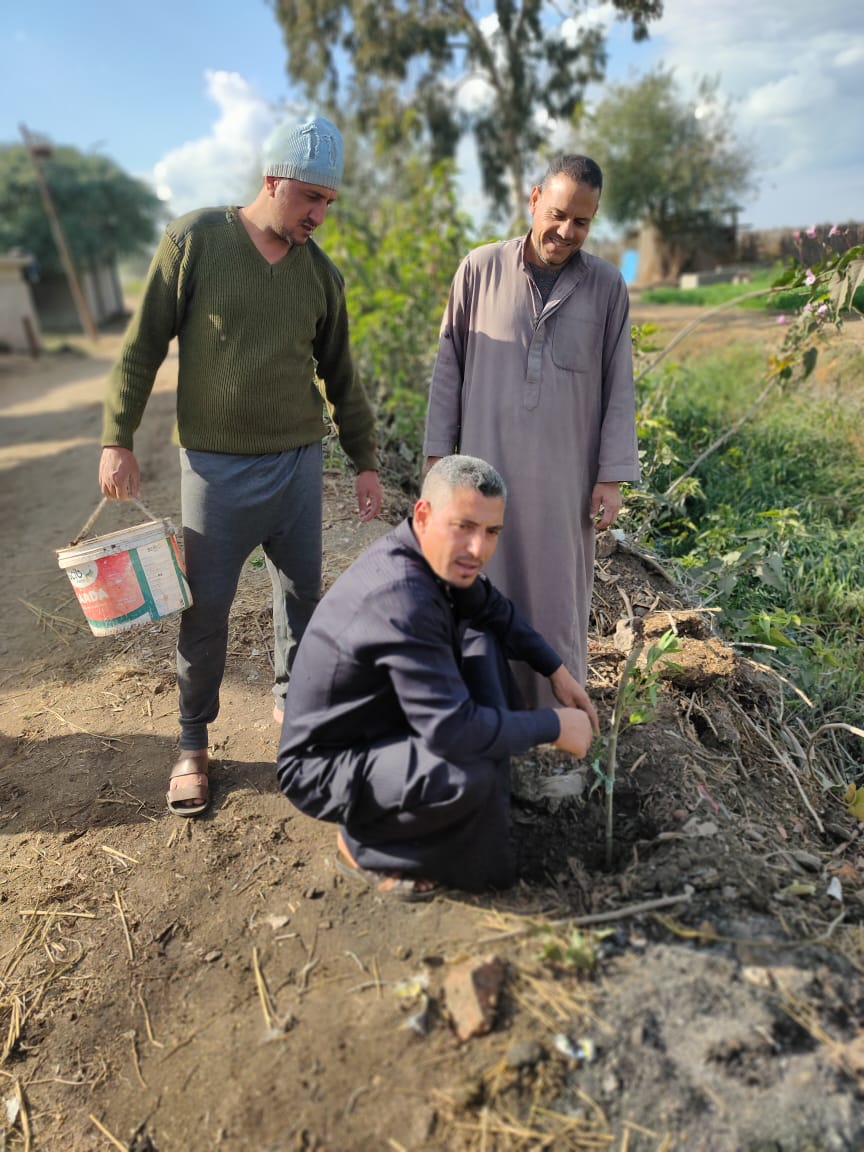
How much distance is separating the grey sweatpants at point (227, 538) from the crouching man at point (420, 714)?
49 cm

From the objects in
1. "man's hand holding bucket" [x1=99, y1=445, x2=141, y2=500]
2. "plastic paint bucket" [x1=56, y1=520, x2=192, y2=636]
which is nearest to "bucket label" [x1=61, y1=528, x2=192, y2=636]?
"plastic paint bucket" [x1=56, y1=520, x2=192, y2=636]

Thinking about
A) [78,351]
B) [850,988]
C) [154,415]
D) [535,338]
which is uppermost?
[535,338]

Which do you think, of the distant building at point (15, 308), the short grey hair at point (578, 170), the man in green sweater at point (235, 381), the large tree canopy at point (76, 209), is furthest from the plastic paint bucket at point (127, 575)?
the large tree canopy at point (76, 209)

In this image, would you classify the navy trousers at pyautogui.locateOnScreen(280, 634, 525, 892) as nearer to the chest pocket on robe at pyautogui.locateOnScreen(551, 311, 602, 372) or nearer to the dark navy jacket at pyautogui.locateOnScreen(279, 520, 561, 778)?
the dark navy jacket at pyautogui.locateOnScreen(279, 520, 561, 778)

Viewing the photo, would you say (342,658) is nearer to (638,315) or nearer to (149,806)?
(149,806)

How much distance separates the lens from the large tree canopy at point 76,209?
29.5m

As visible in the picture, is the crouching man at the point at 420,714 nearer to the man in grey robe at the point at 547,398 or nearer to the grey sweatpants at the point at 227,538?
the man in grey robe at the point at 547,398

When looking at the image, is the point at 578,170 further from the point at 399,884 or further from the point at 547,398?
the point at 399,884

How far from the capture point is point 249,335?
2205mm

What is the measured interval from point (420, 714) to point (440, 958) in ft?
1.81

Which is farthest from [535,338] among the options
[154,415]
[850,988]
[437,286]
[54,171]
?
[54,171]

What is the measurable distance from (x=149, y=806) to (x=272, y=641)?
41.2 inches

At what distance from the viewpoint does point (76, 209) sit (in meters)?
30.8

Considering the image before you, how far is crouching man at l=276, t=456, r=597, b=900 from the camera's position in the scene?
1761 mm
